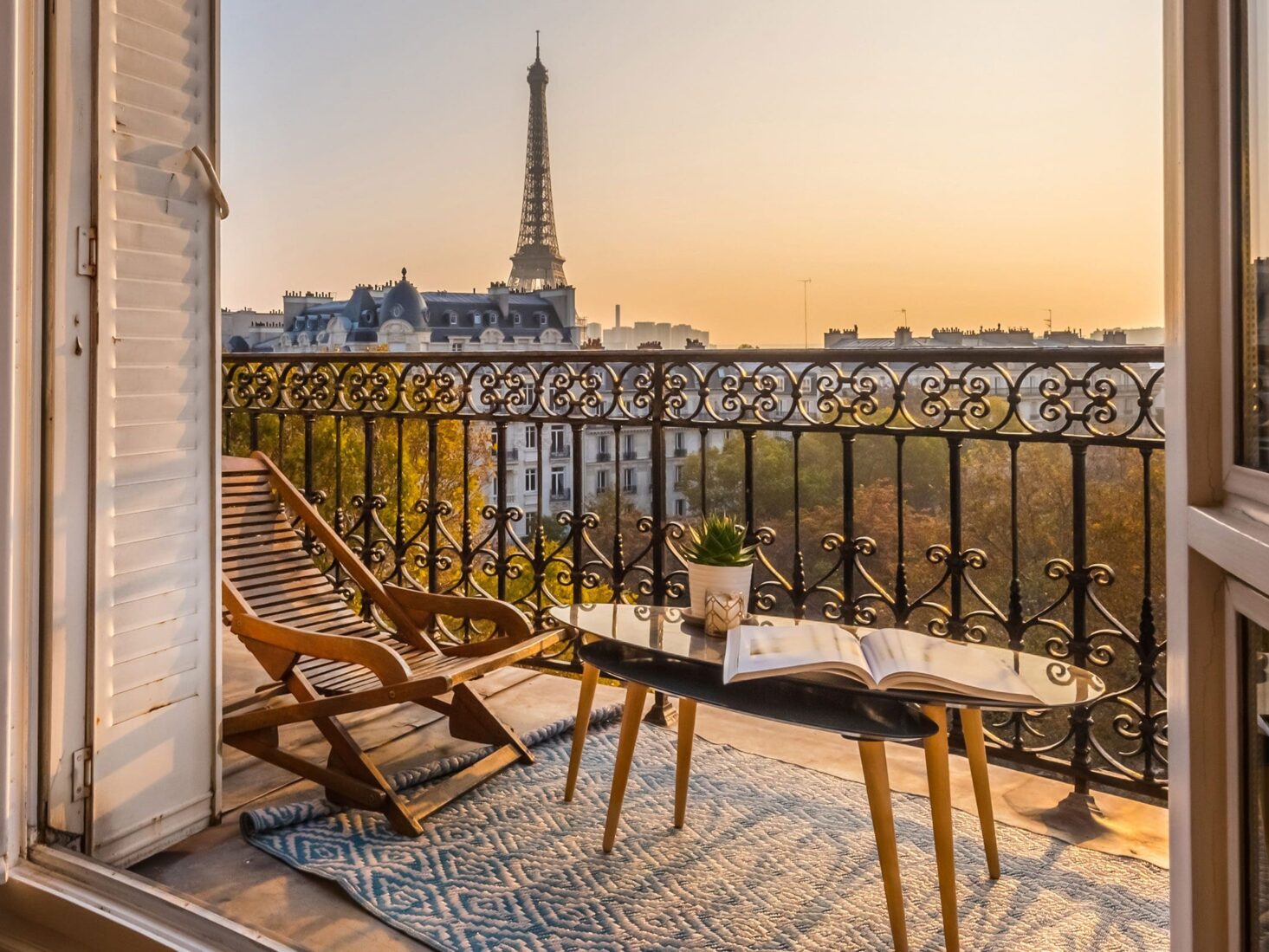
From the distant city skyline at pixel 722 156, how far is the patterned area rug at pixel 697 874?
4.18 ft

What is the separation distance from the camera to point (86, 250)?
71.6 inches

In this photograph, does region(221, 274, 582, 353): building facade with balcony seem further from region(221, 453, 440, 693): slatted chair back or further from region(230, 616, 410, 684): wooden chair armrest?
region(230, 616, 410, 684): wooden chair armrest

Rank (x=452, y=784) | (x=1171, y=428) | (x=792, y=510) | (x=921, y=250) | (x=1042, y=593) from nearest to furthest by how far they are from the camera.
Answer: (x=1171, y=428)
(x=452, y=784)
(x=1042, y=593)
(x=792, y=510)
(x=921, y=250)

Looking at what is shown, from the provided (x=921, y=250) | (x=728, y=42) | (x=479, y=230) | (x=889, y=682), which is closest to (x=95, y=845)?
(x=889, y=682)

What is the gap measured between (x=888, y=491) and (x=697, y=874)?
4.73ft

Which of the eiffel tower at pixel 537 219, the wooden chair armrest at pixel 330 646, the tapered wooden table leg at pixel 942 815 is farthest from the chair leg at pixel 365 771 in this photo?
the eiffel tower at pixel 537 219

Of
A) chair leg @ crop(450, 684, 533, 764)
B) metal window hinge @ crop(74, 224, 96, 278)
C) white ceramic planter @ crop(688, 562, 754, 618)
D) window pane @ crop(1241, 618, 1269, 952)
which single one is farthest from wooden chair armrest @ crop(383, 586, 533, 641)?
window pane @ crop(1241, 618, 1269, 952)

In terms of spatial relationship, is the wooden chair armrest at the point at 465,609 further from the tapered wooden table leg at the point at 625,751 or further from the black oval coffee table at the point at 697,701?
the tapered wooden table leg at the point at 625,751

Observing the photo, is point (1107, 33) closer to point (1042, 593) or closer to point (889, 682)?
point (1042, 593)

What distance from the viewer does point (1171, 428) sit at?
797 mm

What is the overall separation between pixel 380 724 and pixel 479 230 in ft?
44.8

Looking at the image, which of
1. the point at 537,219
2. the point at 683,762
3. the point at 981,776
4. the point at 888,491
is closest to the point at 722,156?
the point at 537,219

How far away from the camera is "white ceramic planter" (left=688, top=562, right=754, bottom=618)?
215 centimetres

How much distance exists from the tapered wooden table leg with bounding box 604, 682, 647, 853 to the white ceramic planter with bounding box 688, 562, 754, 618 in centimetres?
26
